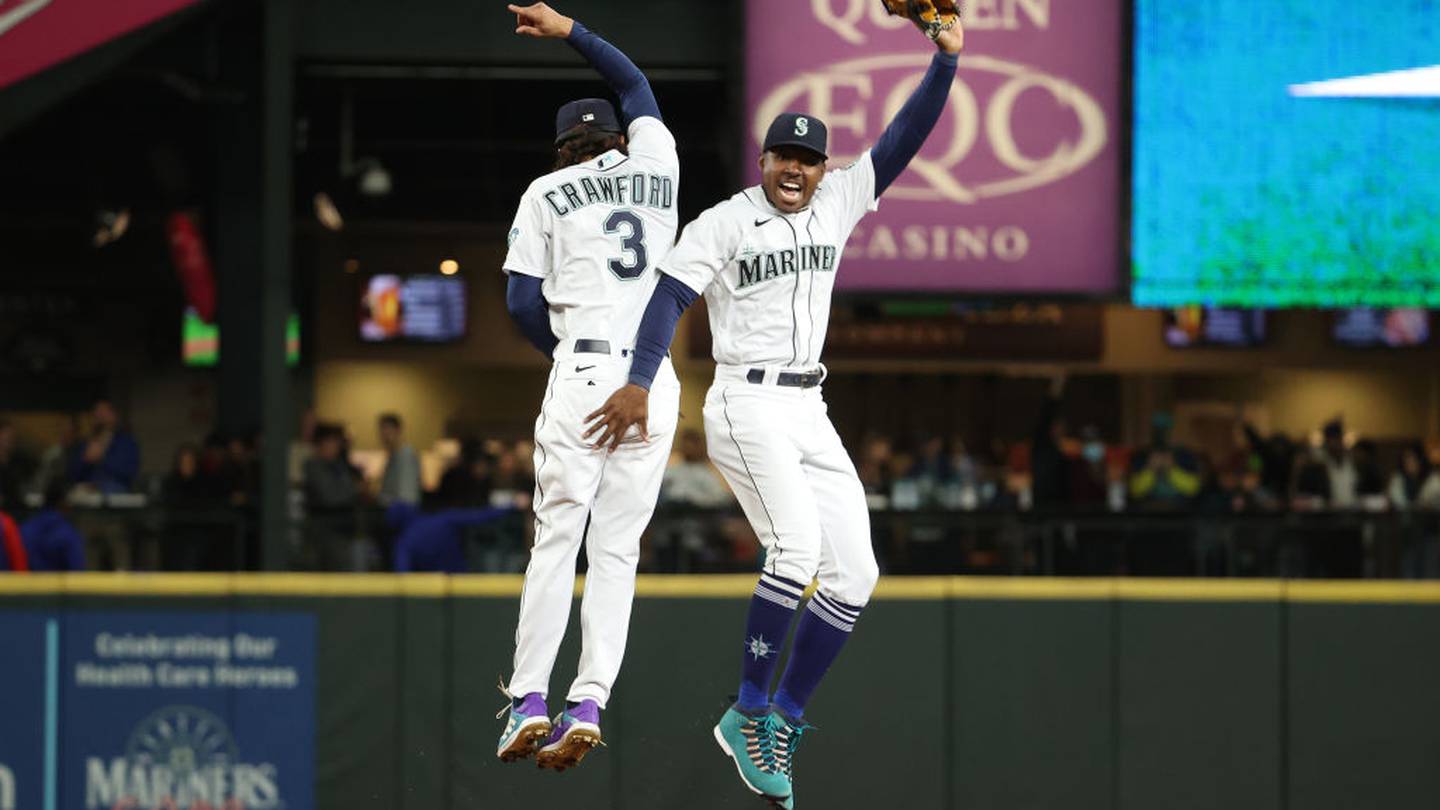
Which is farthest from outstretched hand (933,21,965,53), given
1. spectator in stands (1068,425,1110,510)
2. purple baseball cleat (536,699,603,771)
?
spectator in stands (1068,425,1110,510)

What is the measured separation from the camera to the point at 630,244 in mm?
6988

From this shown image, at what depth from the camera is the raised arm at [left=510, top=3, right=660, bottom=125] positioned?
686cm

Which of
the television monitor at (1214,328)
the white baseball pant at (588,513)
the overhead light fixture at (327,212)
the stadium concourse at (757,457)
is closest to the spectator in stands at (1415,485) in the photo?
the stadium concourse at (757,457)

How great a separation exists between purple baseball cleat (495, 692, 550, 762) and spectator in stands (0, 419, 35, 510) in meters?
7.47

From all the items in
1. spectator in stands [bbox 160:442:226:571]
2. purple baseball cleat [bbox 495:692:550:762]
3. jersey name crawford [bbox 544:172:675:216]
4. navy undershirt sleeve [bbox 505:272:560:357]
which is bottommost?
purple baseball cleat [bbox 495:692:550:762]

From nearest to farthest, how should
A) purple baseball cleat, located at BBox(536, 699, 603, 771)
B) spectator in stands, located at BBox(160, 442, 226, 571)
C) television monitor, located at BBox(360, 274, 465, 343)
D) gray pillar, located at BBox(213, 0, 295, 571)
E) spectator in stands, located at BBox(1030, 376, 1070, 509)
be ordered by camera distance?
purple baseball cleat, located at BBox(536, 699, 603, 771), spectator in stands, located at BBox(160, 442, 226, 571), gray pillar, located at BBox(213, 0, 295, 571), spectator in stands, located at BBox(1030, 376, 1070, 509), television monitor, located at BBox(360, 274, 465, 343)

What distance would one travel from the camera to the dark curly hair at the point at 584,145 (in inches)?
277

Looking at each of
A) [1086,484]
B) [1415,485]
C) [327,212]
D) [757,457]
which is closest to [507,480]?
[1086,484]

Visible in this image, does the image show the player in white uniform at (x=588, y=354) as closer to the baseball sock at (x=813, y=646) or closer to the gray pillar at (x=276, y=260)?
the baseball sock at (x=813, y=646)

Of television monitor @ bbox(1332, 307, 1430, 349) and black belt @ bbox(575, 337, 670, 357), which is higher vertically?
television monitor @ bbox(1332, 307, 1430, 349)

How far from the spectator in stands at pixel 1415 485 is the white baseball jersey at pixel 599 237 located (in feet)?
34.1

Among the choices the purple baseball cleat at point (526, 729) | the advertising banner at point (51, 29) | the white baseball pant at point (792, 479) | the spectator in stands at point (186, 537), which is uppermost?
the advertising banner at point (51, 29)

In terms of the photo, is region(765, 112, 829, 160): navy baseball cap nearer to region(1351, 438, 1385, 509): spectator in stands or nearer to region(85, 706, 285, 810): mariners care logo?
region(85, 706, 285, 810): mariners care logo

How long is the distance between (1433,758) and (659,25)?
7.25m
